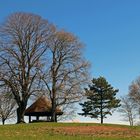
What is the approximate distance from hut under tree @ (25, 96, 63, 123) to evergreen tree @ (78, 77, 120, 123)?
14.5m

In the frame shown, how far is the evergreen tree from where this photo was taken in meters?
69.8

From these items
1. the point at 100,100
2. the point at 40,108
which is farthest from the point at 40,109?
the point at 100,100

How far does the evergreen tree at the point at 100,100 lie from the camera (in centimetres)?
6981

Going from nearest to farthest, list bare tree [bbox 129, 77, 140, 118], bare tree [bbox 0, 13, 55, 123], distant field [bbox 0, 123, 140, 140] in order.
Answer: distant field [bbox 0, 123, 140, 140]
bare tree [bbox 0, 13, 55, 123]
bare tree [bbox 129, 77, 140, 118]

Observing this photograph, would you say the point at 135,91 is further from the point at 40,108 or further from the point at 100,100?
the point at 40,108

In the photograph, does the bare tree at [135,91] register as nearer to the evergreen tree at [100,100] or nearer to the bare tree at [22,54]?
the evergreen tree at [100,100]

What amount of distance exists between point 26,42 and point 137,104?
2813 centimetres

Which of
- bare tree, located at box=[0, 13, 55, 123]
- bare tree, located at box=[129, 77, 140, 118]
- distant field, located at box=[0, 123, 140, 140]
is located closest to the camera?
distant field, located at box=[0, 123, 140, 140]

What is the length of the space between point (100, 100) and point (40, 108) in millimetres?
18745

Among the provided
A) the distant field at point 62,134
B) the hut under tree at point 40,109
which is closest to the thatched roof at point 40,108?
the hut under tree at point 40,109

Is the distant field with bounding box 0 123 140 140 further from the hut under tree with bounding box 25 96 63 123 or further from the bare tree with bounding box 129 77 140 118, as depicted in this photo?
the bare tree with bounding box 129 77 140 118

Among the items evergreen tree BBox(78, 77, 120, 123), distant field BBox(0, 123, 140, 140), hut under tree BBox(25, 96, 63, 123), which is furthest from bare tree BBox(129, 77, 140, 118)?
distant field BBox(0, 123, 140, 140)

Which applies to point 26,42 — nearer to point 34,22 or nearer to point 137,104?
point 34,22

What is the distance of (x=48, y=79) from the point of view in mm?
53500
